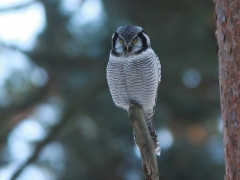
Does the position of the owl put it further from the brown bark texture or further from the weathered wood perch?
the brown bark texture

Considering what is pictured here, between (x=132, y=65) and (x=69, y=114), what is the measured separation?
7.83 feet

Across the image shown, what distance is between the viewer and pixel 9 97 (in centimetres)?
794

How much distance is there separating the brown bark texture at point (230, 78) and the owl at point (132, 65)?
110 cm

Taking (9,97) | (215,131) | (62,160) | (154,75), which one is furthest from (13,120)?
(154,75)

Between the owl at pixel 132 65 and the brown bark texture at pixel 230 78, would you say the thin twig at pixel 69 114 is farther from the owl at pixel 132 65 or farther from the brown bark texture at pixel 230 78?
the brown bark texture at pixel 230 78

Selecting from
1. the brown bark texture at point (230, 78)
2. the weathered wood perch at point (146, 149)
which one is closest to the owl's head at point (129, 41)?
the weathered wood perch at point (146, 149)

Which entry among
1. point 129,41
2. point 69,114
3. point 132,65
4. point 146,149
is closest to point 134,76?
point 132,65

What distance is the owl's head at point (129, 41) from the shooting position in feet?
14.5

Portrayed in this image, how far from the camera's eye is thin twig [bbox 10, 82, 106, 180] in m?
6.65

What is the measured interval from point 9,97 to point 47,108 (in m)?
0.77

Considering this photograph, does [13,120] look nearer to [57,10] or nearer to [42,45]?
[42,45]

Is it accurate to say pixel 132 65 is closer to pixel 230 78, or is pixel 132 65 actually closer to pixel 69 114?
pixel 230 78

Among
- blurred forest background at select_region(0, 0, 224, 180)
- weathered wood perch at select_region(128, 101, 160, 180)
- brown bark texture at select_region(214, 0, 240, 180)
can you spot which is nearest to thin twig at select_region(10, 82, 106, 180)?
blurred forest background at select_region(0, 0, 224, 180)

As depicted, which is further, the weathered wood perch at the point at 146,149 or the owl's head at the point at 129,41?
the owl's head at the point at 129,41
